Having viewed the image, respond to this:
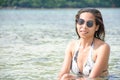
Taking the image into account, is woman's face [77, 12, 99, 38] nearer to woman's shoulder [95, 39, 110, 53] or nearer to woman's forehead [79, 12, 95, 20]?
woman's forehead [79, 12, 95, 20]

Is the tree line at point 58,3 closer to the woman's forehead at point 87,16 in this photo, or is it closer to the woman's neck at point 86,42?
the woman's neck at point 86,42

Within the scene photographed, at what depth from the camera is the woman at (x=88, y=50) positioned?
827 cm

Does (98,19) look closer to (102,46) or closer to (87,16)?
(87,16)

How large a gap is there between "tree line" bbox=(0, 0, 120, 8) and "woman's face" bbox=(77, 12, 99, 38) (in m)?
148

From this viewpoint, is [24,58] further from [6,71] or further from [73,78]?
[73,78]

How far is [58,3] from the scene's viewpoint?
171 m

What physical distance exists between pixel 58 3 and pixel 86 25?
535 ft

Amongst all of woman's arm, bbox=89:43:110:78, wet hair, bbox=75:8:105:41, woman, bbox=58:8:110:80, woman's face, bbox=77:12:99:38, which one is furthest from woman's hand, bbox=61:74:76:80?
wet hair, bbox=75:8:105:41

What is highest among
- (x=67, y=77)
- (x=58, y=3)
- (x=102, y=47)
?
(x=102, y=47)

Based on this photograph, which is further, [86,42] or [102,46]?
[86,42]

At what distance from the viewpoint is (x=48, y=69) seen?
40.5 ft

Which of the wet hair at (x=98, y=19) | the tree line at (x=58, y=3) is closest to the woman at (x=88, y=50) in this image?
the wet hair at (x=98, y=19)

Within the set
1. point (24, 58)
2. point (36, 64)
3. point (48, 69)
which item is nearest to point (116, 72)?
point (48, 69)

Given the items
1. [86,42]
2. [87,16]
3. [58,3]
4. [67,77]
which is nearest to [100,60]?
[86,42]
